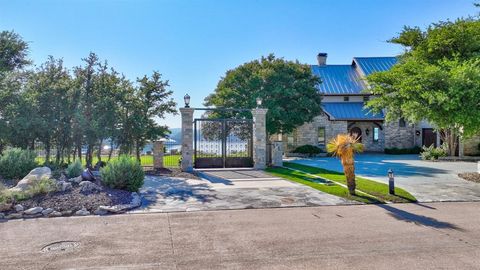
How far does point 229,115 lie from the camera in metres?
23.3

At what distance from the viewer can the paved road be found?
506cm

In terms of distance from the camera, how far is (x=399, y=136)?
30266 mm

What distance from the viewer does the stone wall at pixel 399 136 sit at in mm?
30234

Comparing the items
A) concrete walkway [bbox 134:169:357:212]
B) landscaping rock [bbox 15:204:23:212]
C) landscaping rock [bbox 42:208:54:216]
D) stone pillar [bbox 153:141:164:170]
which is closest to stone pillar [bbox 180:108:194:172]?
stone pillar [bbox 153:141:164:170]

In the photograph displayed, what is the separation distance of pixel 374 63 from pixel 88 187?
1233 inches

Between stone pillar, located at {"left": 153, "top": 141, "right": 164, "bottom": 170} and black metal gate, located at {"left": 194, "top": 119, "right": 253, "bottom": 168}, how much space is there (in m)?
1.72

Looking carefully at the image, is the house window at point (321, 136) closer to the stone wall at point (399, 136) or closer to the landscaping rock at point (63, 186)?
the stone wall at point (399, 136)

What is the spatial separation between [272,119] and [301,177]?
9028mm

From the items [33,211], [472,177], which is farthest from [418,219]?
[33,211]

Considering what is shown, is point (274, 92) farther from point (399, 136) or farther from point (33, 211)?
point (33, 211)

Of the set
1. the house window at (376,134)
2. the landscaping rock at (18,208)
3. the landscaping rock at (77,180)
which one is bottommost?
the landscaping rock at (18,208)

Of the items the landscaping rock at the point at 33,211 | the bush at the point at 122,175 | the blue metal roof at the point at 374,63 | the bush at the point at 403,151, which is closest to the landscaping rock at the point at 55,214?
the landscaping rock at the point at 33,211

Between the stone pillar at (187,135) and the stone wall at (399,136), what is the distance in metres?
20.6

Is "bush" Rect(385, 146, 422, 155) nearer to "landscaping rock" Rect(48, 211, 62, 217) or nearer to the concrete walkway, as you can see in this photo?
the concrete walkway
